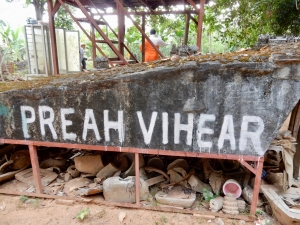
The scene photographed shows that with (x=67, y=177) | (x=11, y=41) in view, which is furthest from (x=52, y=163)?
(x=11, y=41)

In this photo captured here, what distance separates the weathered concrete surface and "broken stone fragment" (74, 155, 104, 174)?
97 centimetres

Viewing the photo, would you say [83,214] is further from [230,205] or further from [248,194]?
[248,194]

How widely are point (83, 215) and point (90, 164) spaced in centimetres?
112

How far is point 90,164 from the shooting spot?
4941 millimetres

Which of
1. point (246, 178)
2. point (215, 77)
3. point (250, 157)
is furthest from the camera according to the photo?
point (246, 178)

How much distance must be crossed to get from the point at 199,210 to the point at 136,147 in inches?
66.8

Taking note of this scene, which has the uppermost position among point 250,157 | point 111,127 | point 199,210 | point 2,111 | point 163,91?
point 163,91

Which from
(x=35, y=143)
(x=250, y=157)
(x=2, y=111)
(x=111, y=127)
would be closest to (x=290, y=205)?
(x=250, y=157)

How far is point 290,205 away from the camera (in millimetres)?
4043

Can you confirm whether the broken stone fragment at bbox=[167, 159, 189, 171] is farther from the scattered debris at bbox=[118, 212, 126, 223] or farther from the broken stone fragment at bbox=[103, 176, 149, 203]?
the scattered debris at bbox=[118, 212, 126, 223]

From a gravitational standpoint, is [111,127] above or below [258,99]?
below

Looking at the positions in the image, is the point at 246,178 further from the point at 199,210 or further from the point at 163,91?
the point at 163,91

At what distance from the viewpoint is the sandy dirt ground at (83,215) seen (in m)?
4.02

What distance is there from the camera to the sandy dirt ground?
4.02 meters
